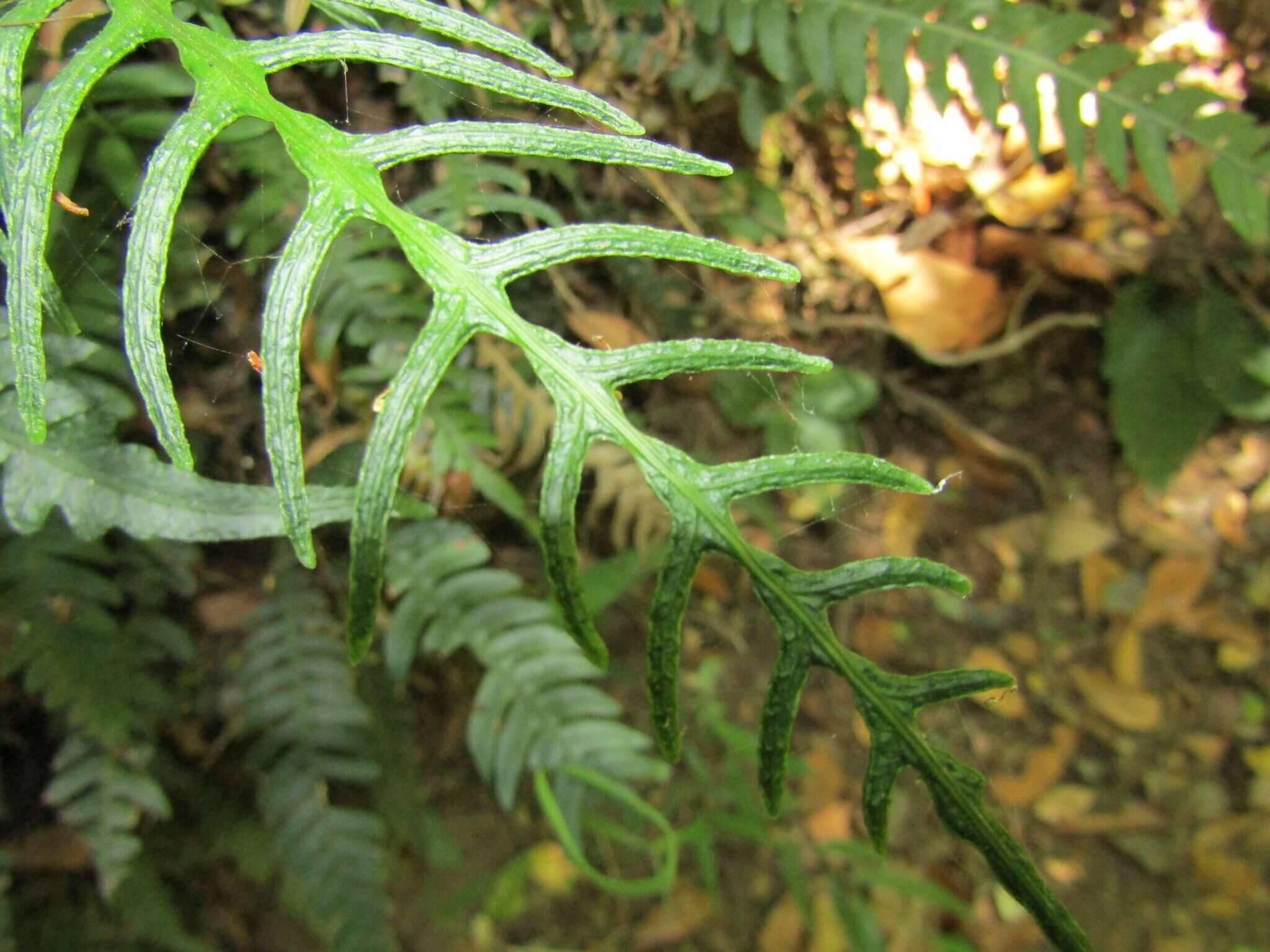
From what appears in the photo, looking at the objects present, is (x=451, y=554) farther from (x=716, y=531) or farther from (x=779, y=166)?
(x=779, y=166)

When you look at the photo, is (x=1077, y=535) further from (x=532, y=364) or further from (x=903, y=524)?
(x=532, y=364)

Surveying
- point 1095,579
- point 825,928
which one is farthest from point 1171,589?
point 825,928

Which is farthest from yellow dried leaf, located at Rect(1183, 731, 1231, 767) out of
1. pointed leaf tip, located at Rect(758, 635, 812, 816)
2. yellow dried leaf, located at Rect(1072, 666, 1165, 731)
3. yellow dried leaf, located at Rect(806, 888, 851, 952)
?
pointed leaf tip, located at Rect(758, 635, 812, 816)

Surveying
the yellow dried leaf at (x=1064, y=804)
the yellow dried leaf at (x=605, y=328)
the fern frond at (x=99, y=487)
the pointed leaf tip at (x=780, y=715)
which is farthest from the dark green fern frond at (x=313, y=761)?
the yellow dried leaf at (x=1064, y=804)

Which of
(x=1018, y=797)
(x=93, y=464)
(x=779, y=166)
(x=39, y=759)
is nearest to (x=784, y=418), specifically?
(x=779, y=166)

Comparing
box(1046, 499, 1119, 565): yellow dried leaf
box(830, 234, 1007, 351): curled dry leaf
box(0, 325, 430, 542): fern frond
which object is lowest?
box(1046, 499, 1119, 565): yellow dried leaf

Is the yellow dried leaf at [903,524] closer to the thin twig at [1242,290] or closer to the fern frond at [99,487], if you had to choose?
the thin twig at [1242,290]

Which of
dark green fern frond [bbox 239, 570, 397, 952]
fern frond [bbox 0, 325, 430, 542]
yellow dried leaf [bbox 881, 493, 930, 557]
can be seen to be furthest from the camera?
yellow dried leaf [bbox 881, 493, 930, 557]

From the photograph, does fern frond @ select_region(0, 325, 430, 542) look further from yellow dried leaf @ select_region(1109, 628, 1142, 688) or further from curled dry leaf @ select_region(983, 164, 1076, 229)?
yellow dried leaf @ select_region(1109, 628, 1142, 688)
